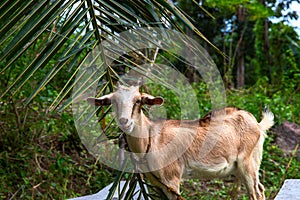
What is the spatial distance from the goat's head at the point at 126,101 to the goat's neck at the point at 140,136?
244 mm

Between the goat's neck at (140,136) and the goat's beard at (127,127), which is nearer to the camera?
the goat's beard at (127,127)

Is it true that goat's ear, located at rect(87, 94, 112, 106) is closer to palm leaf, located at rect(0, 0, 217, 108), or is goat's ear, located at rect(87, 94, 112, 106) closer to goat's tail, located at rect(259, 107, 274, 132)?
palm leaf, located at rect(0, 0, 217, 108)

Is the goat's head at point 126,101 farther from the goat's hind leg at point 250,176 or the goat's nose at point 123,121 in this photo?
the goat's hind leg at point 250,176

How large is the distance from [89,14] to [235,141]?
6.14 ft

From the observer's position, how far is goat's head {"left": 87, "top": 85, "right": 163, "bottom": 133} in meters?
2.66

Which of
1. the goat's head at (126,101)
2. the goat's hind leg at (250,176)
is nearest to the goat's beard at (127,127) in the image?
the goat's head at (126,101)

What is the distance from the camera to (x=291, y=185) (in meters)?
4.69

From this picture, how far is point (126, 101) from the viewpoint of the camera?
2707 millimetres

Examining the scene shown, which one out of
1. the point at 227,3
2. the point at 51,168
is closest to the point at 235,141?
the point at 51,168

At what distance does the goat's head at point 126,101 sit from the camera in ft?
8.73

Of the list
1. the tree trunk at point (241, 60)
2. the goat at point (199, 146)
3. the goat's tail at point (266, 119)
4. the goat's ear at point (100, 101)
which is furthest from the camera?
the tree trunk at point (241, 60)

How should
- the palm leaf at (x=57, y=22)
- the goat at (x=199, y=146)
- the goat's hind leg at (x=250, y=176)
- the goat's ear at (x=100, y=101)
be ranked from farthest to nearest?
the goat's hind leg at (x=250, y=176), the goat at (x=199, y=146), the goat's ear at (x=100, y=101), the palm leaf at (x=57, y=22)

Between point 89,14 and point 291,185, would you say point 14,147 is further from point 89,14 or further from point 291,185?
point 89,14

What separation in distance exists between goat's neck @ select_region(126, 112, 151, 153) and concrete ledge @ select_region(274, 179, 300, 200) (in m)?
1.64
